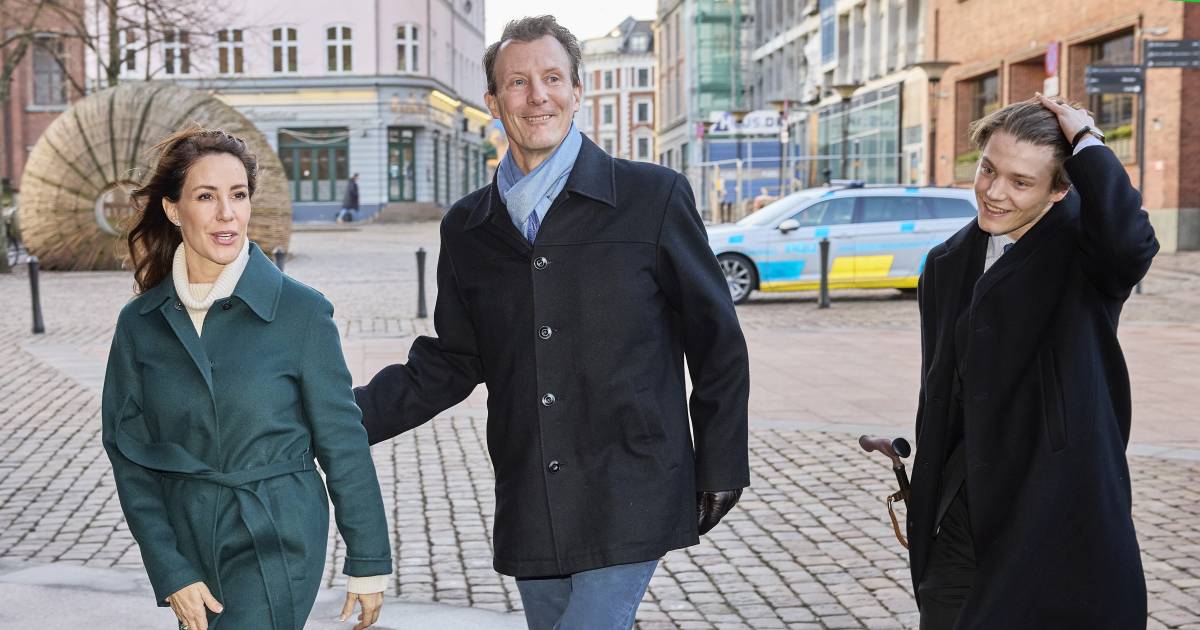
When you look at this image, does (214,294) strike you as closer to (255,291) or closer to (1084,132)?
(255,291)

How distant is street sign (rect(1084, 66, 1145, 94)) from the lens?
1869 centimetres

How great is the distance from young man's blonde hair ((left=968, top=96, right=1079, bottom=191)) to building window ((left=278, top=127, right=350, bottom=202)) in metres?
55.3

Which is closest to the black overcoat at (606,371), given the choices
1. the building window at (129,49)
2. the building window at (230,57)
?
the building window at (129,49)

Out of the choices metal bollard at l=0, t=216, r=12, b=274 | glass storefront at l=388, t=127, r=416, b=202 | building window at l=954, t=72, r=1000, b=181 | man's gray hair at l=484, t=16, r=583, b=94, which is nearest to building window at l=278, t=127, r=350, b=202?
glass storefront at l=388, t=127, r=416, b=202

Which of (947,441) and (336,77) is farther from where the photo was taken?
(336,77)

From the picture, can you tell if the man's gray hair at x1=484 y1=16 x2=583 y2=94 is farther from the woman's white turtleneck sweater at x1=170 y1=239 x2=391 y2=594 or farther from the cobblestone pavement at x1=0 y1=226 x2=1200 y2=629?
the cobblestone pavement at x1=0 y1=226 x2=1200 y2=629

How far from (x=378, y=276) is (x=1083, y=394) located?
2056 centimetres

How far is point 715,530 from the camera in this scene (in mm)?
6309

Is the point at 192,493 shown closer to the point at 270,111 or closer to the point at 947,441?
the point at 947,441

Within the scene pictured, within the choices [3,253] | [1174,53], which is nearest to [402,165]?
[3,253]

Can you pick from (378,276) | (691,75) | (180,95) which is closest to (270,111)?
(691,75)

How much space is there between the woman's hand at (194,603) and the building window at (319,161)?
55.4 metres

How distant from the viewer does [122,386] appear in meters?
2.83

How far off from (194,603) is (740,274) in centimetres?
1526
